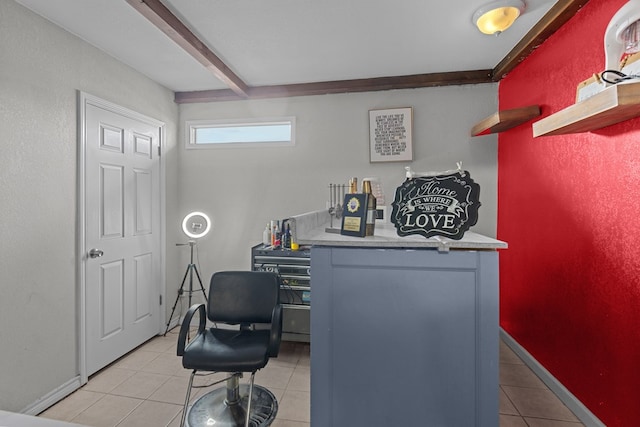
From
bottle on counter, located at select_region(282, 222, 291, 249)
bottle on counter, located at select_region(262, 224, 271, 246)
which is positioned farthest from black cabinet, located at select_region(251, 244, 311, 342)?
bottle on counter, located at select_region(262, 224, 271, 246)

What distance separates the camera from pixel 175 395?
90.7 inches

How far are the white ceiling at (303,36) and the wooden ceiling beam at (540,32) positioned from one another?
0.05 metres

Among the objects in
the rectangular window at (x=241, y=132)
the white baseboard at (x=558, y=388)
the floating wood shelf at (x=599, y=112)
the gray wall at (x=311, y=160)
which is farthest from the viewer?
the rectangular window at (x=241, y=132)

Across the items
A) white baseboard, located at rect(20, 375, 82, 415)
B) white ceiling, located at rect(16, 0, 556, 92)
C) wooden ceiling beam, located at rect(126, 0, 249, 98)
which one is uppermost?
white ceiling, located at rect(16, 0, 556, 92)

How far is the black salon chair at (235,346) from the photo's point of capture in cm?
181

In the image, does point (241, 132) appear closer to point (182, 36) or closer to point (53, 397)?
point (182, 36)

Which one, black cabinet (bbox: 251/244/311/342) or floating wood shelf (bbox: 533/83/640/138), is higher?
floating wood shelf (bbox: 533/83/640/138)

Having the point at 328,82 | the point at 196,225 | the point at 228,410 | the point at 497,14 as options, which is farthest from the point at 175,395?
the point at 497,14

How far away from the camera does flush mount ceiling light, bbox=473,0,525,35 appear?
2022 mm

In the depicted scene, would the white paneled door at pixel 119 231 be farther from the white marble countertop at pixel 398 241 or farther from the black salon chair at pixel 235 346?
the white marble countertop at pixel 398 241

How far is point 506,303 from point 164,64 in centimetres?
392

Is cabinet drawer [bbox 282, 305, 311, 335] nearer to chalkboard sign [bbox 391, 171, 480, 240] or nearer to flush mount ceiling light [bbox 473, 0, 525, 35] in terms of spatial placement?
chalkboard sign [bbox 391, 171, 480, 240]

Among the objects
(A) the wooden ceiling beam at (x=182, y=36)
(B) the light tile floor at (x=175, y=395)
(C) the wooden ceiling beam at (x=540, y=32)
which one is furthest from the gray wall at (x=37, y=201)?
(C) the wooden ceiling beam at (x=540, y=32)

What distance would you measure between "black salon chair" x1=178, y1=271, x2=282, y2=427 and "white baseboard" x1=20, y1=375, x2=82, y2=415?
3.21ft
